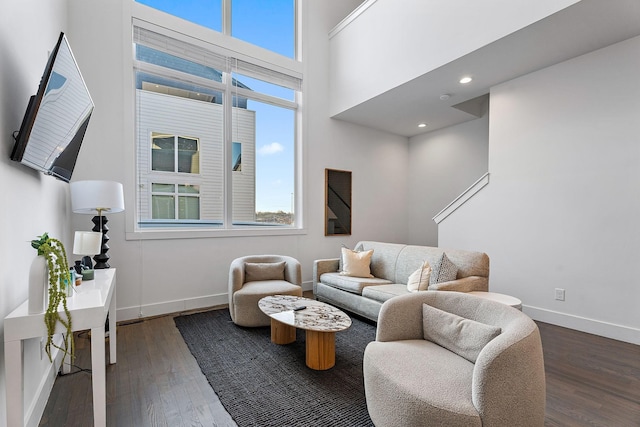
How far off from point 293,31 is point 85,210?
4.00 m

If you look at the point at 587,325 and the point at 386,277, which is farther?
the point at 386,277

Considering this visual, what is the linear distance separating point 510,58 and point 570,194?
160 cm

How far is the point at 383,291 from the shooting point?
10.1 ft

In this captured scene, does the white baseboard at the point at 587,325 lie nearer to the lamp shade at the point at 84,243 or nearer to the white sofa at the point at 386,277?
the white sofa at the point at 386,277

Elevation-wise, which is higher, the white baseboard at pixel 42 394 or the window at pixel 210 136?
the window at pixel 210 136

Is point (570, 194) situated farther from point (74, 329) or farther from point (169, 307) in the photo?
point (169, 307)

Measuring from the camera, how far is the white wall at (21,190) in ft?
4.57

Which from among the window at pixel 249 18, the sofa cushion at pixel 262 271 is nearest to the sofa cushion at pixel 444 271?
the sofa cushion at pixel 262 271

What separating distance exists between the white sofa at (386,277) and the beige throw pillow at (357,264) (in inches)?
3.1

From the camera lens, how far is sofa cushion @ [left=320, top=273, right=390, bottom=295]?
3351 mm

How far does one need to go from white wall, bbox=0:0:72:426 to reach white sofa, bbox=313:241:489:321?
2592 millimetres

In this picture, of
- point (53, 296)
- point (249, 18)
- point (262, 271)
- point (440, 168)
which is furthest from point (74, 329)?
point (440, 168)

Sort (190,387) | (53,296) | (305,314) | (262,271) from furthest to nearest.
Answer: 1. (262,271)
2. (305,314)
3. (190,387)
4. (53,296)

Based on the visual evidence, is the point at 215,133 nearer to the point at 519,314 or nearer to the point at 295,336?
the point at 295,336
